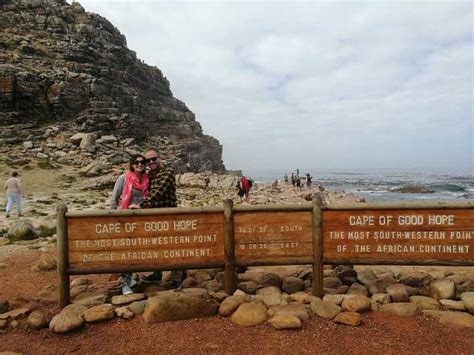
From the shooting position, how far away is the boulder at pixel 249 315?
4.99m

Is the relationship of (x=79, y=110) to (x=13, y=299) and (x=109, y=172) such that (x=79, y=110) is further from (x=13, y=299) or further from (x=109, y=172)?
(x=13, y=299)

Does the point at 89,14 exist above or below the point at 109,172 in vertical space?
above

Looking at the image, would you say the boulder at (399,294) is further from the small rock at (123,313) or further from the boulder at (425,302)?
the small rock at (123,313)

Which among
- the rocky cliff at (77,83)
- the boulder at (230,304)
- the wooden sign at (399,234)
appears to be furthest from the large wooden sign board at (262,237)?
the rocky cliff at (77,83)

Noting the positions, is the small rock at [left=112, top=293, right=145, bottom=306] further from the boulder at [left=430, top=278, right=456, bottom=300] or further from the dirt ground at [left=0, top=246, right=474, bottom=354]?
the boulder at [left=430, top=278, right=456, bottom=300]

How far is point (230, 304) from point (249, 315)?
0.38m

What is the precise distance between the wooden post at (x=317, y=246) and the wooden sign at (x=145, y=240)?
1545mm

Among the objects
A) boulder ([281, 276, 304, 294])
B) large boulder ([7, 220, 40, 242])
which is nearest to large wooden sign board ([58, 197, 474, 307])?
boulder ([281, 276, 304, 294])

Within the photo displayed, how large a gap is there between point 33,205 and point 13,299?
13656mm

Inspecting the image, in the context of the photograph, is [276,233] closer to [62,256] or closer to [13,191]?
[62,256]

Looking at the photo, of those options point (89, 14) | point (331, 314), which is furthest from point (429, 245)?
point (89, 14)

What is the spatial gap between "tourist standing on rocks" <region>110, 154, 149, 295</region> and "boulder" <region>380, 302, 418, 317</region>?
4.23 meters

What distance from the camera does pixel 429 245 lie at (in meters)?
5.61

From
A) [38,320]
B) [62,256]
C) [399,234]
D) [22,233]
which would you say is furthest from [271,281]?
[22,233]
